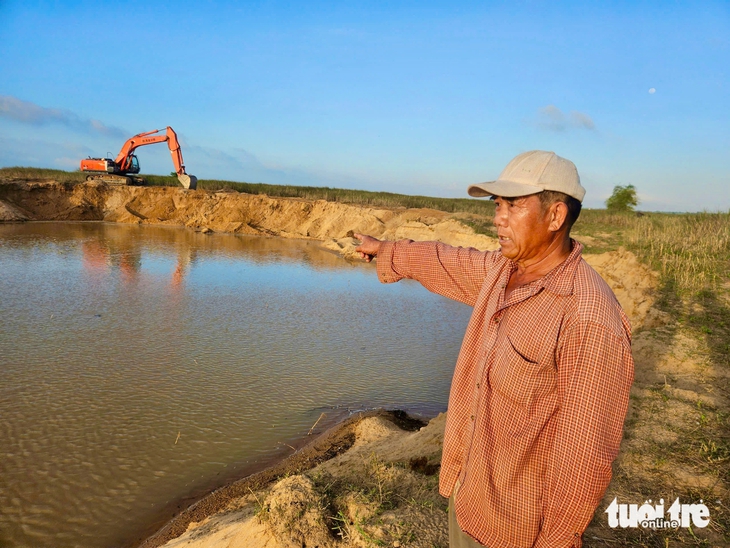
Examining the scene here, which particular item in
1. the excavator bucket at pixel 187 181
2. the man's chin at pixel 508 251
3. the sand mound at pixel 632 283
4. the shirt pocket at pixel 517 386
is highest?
the excavator bucket at pixel 187 181

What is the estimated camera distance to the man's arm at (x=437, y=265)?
2.12 meters

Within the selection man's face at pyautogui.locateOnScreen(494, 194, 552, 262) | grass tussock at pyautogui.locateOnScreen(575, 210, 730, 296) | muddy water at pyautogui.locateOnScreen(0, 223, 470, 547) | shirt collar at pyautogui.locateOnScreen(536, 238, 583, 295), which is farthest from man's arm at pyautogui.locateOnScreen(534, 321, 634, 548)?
grass tussock at pyautogui.locateOnScreen(575, 210, 730, 296)

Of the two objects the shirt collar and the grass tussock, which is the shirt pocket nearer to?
the shirt collar

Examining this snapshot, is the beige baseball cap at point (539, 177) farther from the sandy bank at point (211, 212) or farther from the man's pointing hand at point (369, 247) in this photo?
the sandy bank at point (211, 212)

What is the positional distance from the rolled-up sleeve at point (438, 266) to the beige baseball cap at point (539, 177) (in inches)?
18.5

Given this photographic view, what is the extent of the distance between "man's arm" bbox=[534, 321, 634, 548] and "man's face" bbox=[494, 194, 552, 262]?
37cm

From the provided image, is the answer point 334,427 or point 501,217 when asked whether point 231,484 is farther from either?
point 501,217

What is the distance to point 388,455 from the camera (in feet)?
13.1

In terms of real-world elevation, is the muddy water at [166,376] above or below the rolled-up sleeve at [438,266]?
below

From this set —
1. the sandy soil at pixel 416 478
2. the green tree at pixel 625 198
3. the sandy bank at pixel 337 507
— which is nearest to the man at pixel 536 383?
the sandy bank at pixel 337 507

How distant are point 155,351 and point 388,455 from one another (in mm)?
4449

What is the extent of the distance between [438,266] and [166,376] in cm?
A: 512

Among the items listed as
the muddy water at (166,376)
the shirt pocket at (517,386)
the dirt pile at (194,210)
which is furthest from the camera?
the dirt pile at (194,210)

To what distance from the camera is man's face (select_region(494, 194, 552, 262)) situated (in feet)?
5.48
